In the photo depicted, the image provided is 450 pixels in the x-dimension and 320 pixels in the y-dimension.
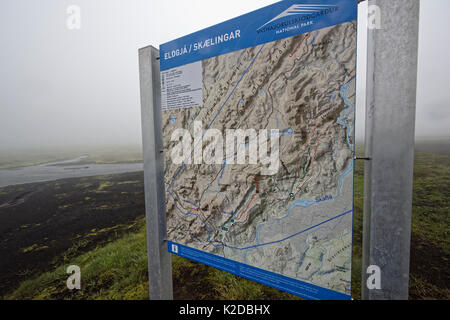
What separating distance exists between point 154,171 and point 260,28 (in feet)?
5.75

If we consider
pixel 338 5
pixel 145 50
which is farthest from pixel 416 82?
pixel 145 50

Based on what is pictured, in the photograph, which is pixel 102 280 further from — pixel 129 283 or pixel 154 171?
pixel 154 171

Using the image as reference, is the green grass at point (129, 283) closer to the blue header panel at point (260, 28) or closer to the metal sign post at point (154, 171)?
the metal sign post at point (154, 171)

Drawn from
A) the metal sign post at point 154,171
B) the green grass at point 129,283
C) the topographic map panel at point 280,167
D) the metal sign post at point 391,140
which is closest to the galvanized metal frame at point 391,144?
the metal sign post at point 391,140

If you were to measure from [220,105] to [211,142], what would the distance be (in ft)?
1.20

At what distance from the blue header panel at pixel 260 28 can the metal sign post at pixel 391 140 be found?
263 mm

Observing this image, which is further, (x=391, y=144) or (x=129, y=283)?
(x=129, y=283)

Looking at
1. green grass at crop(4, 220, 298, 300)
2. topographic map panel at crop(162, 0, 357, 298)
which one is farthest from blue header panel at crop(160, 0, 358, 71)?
green grass at crop(4, 220, 298, 300)

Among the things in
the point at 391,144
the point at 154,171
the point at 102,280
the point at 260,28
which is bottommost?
the point at 102,280

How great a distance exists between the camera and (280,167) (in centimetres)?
151

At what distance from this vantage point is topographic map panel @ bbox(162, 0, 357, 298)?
1312 mm

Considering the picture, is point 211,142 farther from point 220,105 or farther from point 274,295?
point 274,295

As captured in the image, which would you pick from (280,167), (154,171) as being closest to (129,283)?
(154,171)

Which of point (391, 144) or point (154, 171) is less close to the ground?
point (391, 144)
